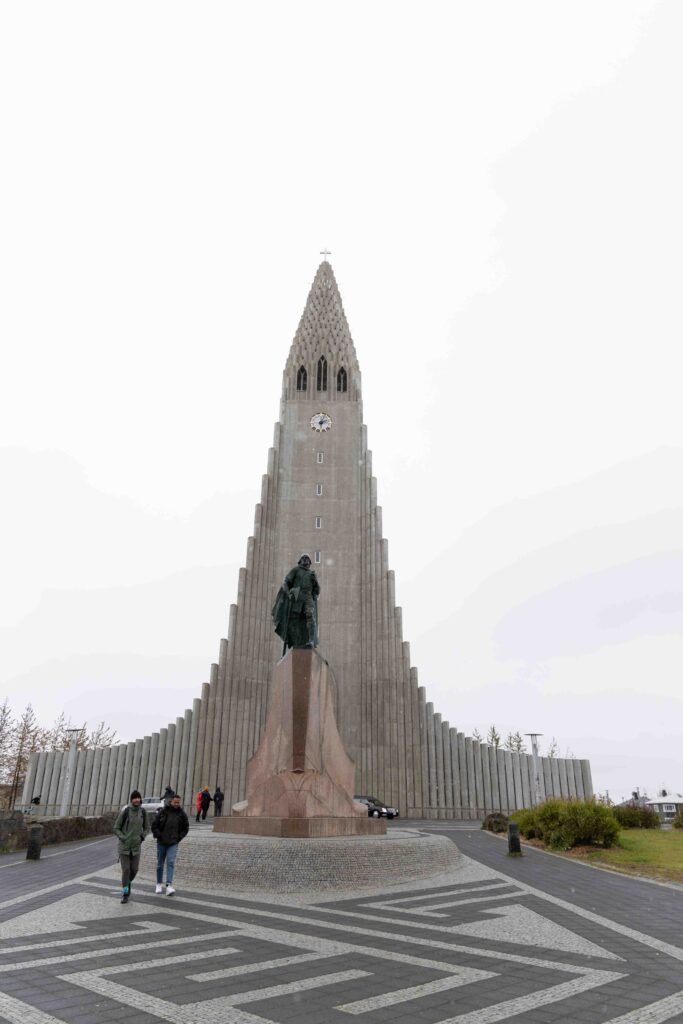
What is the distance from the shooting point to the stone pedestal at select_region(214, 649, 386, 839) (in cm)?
1262

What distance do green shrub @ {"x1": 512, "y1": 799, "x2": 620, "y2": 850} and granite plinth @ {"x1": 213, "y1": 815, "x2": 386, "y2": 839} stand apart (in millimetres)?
6147

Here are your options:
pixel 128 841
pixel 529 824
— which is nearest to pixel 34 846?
pixel 128 841

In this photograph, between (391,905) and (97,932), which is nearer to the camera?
(97,932)

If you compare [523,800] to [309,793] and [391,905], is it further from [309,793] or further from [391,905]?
[391,905]

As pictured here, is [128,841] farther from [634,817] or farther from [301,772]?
[634,817]

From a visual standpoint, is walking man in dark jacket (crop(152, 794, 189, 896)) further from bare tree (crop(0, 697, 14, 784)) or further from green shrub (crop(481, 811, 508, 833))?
bare tree (crop(0, 697, 14, 784))

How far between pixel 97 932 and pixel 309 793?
20.5ft

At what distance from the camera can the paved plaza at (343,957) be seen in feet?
15.1

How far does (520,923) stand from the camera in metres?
7.80

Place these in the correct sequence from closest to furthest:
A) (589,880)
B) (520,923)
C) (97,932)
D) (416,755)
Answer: (97,932)
(520,923)
(589,880)
(416,755)

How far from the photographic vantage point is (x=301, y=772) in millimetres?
13094

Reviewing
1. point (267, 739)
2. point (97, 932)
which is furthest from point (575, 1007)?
point (267, 739)

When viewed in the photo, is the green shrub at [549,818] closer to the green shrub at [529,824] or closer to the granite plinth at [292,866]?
the green shrub at [529,824]

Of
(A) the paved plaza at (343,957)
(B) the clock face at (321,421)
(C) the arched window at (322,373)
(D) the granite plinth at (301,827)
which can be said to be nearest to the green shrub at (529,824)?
(D) the granite plinth at (301,827)
